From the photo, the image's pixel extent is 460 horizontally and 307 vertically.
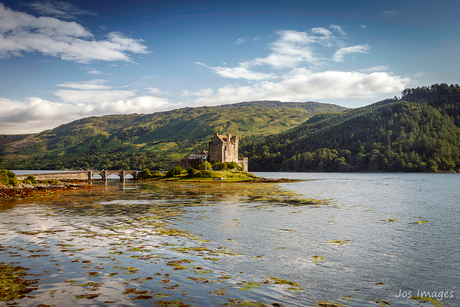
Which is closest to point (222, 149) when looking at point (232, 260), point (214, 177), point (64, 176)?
point (214, 177)

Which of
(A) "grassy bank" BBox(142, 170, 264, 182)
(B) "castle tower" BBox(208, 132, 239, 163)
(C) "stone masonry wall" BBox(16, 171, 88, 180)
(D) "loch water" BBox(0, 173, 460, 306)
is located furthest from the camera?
(B) "castle tower" BBox(208, 132, 239, 163)

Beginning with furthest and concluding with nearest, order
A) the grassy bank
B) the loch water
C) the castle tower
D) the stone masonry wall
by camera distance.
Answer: the castle tower → the grassy bank → the stone masonry wall → the loch water

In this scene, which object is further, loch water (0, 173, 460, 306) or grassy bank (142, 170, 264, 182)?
grassy bank (142, 170, 264, 182)

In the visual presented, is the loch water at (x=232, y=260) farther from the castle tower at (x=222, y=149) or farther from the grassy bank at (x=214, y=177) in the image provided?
the castle tower at (x=222, y=149)

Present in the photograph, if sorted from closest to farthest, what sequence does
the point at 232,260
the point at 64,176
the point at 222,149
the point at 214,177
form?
1. the point at 232,260
2. the point at 214,177
3. the point at 64,176
4. the point at 222,149

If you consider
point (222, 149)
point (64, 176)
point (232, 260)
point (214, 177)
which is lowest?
point (64, 176)

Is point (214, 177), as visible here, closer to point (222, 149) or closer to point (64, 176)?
point (222, 149)

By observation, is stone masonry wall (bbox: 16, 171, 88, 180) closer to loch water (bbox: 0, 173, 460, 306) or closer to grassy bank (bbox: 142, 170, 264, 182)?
grassy bank (bbox: 142, 170, 264, 182)

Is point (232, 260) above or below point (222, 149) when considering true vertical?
below

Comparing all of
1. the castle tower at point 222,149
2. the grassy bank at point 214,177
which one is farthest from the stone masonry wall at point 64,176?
the castle tower at point 222,149

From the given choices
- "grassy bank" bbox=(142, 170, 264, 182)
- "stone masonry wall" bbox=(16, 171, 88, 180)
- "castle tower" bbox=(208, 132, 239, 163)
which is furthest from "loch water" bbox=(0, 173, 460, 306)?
"castle tower" bbox=(208, 132, 239, 163)

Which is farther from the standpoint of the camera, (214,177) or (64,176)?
(64,176)

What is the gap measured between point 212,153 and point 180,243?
110606 mm

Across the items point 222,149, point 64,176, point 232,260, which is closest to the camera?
point 232,260
